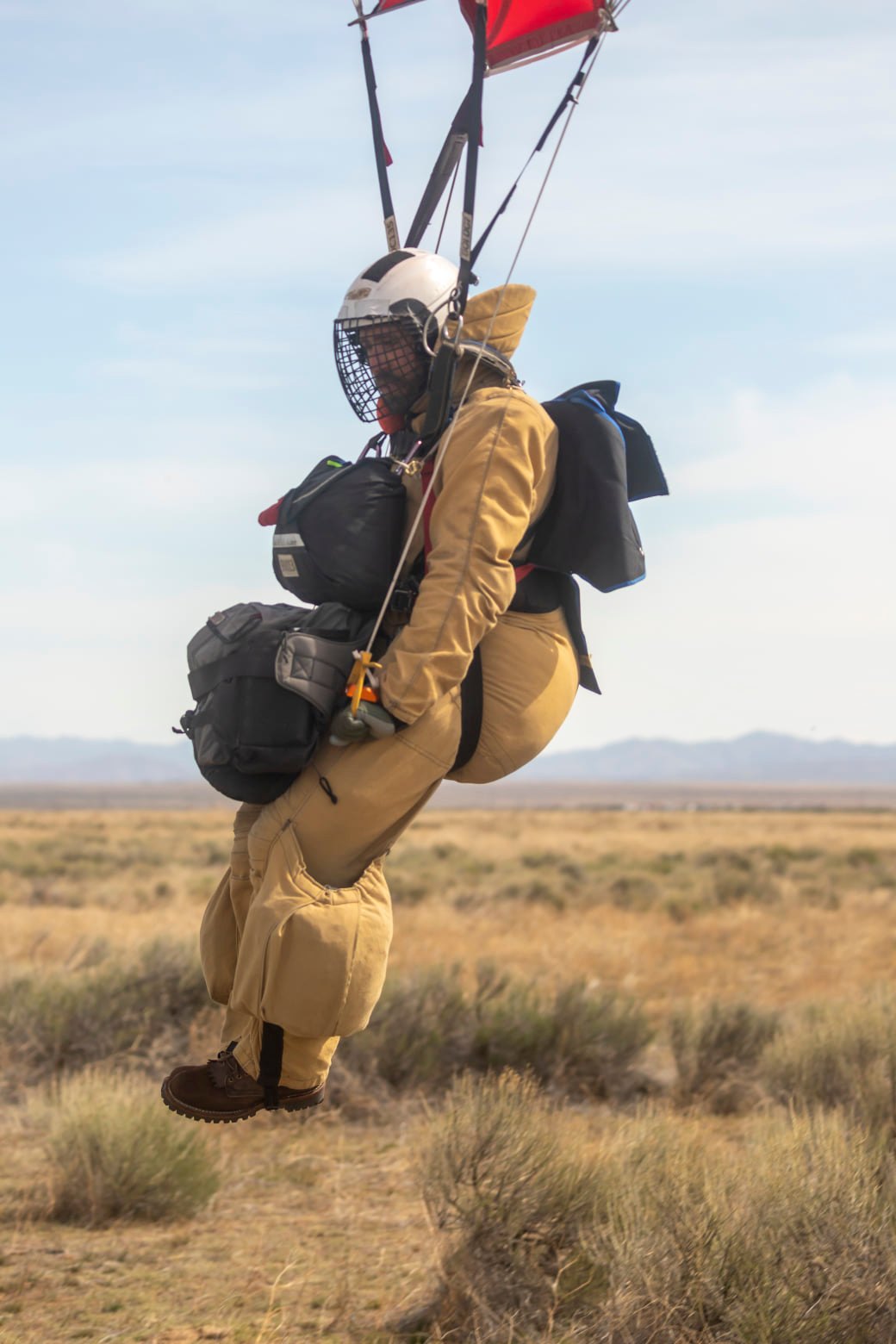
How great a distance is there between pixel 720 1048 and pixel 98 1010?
14.0 ft

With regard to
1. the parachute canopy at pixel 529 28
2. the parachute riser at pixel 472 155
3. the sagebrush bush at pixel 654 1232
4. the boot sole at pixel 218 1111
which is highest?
the parachute canopy at pixel 529 28

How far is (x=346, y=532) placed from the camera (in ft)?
12.2

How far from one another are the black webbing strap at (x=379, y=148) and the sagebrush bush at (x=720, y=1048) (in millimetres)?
6684

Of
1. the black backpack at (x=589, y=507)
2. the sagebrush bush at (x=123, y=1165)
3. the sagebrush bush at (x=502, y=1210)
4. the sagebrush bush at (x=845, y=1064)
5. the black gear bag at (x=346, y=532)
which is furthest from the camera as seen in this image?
the sagebrush bush at (x=845, y=1064)

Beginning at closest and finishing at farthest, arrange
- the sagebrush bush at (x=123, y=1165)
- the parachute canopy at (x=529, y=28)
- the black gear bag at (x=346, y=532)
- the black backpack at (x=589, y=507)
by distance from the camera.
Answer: the black gear bag at (x=346, y=532) < the black backpack at (x=589, y=507) < the parachute canopy at (x=529, y=28) < the sagebrush bush at (x=123, y=1165)

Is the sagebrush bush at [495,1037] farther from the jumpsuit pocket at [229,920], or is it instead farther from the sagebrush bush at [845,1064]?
the jumpsuit pocket at [229,920]

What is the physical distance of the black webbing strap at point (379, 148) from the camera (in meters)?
4.24

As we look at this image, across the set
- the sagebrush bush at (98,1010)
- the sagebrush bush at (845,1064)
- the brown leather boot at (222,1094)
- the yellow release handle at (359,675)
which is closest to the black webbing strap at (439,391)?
the yellow release handle at (359,675)

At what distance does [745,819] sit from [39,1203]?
64172 millimetres

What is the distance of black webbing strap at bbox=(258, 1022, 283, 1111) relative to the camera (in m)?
3.82

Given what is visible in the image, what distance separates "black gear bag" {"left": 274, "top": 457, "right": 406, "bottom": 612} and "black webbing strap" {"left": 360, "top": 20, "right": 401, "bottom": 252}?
823 mm

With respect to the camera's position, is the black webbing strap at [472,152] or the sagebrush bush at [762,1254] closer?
the black webbing strap at [472,152]

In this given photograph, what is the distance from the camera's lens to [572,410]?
4.01 meters

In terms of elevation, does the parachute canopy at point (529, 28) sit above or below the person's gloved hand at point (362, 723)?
above
